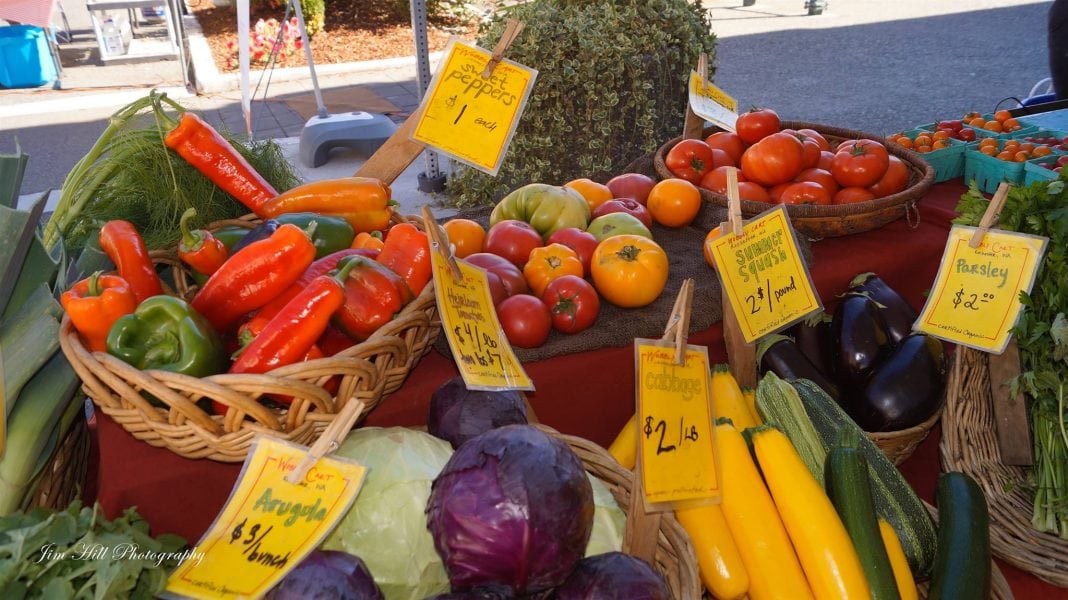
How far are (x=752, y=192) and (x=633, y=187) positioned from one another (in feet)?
1.27

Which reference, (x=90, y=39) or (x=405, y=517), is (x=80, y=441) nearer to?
(x=405, y=517)

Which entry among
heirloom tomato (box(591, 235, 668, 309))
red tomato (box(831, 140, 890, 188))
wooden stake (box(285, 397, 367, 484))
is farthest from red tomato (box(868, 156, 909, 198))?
wooden stake (box(285, 397, 367, 484))

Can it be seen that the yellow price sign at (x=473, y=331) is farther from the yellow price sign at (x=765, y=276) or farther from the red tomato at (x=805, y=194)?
the red tomato at (x=805, y=194)

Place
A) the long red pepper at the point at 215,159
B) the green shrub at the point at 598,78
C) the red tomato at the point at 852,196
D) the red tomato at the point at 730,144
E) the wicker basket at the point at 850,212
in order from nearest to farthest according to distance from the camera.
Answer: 1. the long red pepper at the point at 215,159
2. the wicker basket at the point at 850,212
3. the red tomato at the point at 852,196
4. the red tomato at the point at 730,144
5. the green shrub at the point at 598,78

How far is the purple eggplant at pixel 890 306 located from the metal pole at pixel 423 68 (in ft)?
6.50

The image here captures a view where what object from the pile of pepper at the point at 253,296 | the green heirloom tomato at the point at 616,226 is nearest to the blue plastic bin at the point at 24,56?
the pile of pepper at the point at 253,296

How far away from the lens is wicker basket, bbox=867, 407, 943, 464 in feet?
5.63

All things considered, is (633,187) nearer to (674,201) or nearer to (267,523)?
(674,201)

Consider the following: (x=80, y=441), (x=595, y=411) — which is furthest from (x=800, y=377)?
(x=80, y=441)

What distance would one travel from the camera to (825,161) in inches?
101

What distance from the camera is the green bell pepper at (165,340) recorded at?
1405 millimetres

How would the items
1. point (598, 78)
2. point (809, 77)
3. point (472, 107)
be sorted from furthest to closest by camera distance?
1. point (809, 77)
2. point (598, 78)
3. point (472, 107)

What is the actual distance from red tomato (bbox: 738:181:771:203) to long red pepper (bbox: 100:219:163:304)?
1595 millimetres

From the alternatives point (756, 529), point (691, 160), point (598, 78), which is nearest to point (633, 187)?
point (691, 160)
